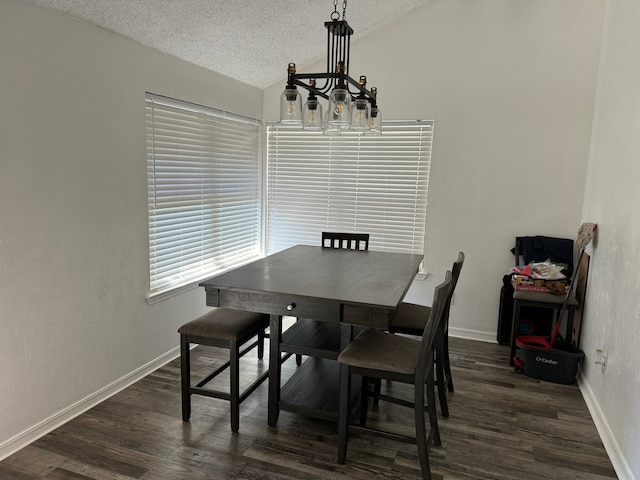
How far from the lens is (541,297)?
11.1ft

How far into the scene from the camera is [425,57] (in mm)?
3938

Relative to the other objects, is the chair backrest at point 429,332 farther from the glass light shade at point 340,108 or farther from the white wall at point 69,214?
the white wall at point 69,214

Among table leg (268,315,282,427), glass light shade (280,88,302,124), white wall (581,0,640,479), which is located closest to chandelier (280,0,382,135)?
glass light shade (280,88,302,124)

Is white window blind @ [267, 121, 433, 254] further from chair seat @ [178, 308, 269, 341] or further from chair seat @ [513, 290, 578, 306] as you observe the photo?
chair seat @ [178, 308, 269, 341]

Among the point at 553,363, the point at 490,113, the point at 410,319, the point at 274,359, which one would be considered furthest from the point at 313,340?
the point at 490,113

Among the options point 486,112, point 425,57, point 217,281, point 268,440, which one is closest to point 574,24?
point 486,112

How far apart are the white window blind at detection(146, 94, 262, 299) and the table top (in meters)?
0.84

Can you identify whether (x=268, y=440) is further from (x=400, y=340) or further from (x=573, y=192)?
(x=573, y=192)

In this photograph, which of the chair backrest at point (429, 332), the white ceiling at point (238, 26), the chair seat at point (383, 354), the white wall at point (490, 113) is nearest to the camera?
the chair backrest at point (429, 332)

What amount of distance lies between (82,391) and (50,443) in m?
0.35

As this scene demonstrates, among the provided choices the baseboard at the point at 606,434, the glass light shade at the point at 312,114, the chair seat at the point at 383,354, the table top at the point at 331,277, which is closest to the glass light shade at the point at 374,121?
the glass light shade at the point at 312,114

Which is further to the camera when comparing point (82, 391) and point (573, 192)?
point (573, 192)

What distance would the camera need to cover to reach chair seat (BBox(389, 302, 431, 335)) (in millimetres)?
2801

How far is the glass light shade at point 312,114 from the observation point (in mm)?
2531
